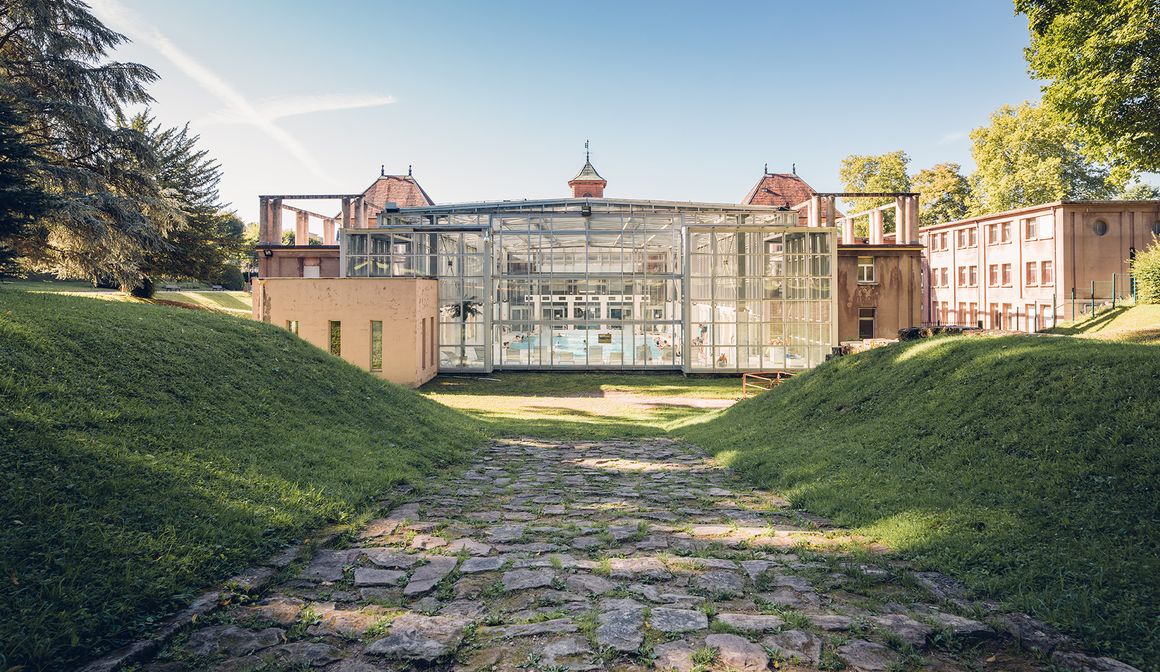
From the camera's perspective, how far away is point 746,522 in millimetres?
6613

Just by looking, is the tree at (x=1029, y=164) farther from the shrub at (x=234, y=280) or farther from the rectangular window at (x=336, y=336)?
the shrub at (x=234, y=280)

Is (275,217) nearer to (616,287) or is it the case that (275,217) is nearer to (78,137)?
(78,137)

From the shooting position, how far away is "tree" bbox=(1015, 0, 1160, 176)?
18062 millimetres

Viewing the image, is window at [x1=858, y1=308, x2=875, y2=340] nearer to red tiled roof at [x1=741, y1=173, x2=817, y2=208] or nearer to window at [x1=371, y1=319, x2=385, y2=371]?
red tiled roof at [x1=741, y1=173, x2=817, y2=208]

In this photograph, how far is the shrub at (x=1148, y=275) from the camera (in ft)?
85.7

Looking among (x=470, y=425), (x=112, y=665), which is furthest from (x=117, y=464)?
(x=470, y=425)

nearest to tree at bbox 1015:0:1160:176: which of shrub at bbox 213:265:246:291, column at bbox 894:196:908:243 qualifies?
column at bbox 894:196:908:243

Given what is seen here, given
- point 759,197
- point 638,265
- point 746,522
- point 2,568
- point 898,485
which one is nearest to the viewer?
point 2,568

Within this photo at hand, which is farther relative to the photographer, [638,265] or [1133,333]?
[638,265]

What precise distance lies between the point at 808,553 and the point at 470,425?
910cm

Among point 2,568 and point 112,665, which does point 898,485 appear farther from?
point 2,568

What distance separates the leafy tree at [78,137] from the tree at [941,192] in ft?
171

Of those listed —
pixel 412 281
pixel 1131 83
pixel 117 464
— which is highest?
pixel 1131 83

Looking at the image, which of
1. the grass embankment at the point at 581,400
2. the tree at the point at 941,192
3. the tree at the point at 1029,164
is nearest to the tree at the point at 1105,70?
the grass embankment at the point at 581,400
